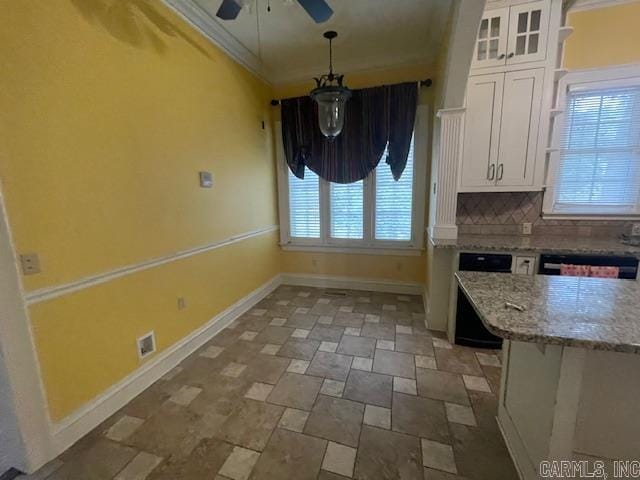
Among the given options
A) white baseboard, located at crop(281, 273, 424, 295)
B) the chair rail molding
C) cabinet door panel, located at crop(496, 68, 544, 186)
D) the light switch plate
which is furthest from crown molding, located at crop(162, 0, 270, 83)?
white baseboard, located at crop(281, 273, 424, 295)

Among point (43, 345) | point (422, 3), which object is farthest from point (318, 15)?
point (43, 345)

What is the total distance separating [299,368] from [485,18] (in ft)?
11.2

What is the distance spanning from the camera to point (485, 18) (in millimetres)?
2463

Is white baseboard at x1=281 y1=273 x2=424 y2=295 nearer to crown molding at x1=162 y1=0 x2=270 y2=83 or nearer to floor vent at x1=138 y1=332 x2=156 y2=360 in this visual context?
floor vent at x1=138 y1=332 x2=156 y2=360

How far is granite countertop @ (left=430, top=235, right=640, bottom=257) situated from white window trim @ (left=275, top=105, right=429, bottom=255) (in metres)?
0.83

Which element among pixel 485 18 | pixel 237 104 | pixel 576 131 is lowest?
pixel 576 131

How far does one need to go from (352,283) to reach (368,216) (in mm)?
1014

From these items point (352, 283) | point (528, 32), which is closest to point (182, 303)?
point (352, 283)

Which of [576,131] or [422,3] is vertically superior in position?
[422,3]

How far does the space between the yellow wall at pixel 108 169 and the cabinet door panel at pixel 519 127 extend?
9.07 feet

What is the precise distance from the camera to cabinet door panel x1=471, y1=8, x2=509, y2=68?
8.02 ft

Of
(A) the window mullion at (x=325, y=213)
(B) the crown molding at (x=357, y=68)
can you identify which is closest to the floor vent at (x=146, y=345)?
(A) the window mullion at (x=325, y=213)

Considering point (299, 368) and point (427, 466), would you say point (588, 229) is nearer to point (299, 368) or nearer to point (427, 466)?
point (427, 466)

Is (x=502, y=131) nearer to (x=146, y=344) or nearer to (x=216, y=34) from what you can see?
(x=216, y=34)
